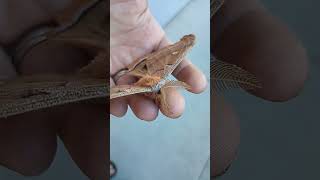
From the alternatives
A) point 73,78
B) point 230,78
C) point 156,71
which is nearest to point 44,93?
point 73,78

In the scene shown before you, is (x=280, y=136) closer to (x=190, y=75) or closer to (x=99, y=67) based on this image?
(x=190, y=75)

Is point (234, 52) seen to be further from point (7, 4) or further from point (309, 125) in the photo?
point (7, 4)

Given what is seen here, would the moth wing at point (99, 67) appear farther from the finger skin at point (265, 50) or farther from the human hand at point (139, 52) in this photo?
the finger skin at point (265, 50)

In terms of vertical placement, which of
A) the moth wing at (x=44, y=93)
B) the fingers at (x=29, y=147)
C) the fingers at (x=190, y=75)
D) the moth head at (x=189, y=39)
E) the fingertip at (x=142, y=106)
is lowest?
the fingers at (x=29, y=147)

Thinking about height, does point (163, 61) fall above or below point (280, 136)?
above

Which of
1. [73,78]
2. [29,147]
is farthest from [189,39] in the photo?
[29,147]

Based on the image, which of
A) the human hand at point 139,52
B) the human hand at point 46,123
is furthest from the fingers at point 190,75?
the human hand at point 46,123
